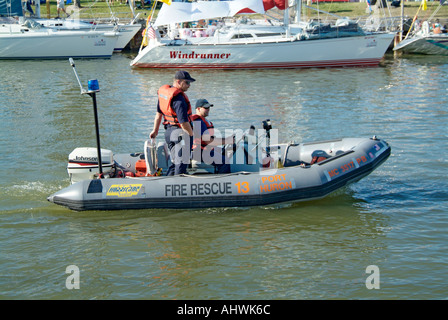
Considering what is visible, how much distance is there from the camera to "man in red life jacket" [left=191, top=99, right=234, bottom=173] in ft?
25.4

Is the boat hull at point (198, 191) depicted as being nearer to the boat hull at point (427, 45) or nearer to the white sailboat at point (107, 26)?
the boat hull at point (427, 45)

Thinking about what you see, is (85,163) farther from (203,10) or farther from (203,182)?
(203,10)

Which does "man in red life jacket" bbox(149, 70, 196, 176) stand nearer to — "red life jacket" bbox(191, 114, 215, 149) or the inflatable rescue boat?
"red life jacket" bbox(191, 114, 215, 149)

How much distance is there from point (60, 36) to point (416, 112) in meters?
17.4

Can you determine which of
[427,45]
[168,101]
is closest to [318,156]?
[168,101]

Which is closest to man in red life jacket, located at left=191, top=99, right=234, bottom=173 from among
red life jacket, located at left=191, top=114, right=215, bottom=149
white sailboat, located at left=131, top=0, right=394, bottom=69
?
red life jacket, located at left=191, top=114, right=215, bottom=149

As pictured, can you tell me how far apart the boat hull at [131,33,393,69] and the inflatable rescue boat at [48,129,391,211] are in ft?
48.2

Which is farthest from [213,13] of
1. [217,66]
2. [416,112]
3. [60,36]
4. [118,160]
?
[118,160]

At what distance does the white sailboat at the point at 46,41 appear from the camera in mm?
25781

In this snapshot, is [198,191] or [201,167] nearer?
[198,191]

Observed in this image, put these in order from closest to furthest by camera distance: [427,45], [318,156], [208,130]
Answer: [208,130] < [318,156] < [427,45]

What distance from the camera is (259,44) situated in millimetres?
22641

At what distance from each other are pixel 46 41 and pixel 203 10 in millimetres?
8032

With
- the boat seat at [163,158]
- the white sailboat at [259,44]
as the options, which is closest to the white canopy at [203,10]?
the white sailboat at [259,44]
